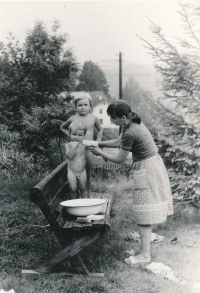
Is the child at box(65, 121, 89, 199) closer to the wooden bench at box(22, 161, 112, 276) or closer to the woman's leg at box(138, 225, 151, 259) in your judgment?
the wooden bench at box(22, 161, 112, 276)

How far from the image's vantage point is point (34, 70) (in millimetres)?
12906

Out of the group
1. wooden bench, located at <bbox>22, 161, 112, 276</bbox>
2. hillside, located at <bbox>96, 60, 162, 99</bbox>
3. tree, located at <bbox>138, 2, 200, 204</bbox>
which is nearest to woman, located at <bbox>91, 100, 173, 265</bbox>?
wooden bench, located at <bbox>22, 161, 112, 276</bbox>

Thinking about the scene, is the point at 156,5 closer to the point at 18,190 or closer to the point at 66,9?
the point at 66,9

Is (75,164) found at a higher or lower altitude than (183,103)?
lower

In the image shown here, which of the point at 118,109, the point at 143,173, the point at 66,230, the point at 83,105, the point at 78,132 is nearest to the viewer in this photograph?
the point at 66,230

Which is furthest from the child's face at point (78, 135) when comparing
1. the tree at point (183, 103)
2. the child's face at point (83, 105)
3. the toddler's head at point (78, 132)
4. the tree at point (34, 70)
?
the tree at point (34, 70)

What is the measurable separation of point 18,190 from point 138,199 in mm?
3720

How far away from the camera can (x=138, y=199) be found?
11.8 feet

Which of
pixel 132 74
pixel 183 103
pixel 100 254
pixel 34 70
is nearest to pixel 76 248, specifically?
pixel 100 254

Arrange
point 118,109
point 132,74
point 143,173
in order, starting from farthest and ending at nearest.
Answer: point 132,74, point 143,173, point 118,109

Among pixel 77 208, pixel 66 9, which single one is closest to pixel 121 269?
pixel 77 208

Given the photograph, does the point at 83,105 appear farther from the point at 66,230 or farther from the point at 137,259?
the point at 137,259

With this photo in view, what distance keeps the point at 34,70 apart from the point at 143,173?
1034 cm

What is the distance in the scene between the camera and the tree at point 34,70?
36.9ft
